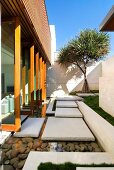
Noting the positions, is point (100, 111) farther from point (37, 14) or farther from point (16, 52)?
point (16, 52)

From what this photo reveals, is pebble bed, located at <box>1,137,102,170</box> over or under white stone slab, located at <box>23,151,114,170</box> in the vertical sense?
under

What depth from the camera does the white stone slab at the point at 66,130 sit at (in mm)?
5199

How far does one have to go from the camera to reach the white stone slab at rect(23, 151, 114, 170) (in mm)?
3691

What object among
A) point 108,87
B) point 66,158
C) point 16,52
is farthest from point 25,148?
point 108,87

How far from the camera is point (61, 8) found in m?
26.1

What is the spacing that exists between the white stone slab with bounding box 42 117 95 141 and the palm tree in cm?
1091

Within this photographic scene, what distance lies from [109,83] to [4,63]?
3.33 metres

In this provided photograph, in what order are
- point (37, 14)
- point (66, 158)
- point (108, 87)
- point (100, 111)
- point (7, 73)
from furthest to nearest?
1. point (100, 111)
2. point (7, 73)
3. point (108, 87)
4. point (37, 14)
5. point (66, 158)

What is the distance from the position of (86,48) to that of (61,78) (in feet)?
9.95

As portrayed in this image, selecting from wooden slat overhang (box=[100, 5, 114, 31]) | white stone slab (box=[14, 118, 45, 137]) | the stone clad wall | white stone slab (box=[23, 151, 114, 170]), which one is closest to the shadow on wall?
the stone clad wall

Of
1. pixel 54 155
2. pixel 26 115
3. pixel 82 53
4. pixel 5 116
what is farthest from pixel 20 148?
pixel 82 53

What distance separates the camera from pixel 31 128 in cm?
601

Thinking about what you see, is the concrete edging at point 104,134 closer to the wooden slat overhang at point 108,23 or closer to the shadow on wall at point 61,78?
the wooden slat overhang at point 108,23

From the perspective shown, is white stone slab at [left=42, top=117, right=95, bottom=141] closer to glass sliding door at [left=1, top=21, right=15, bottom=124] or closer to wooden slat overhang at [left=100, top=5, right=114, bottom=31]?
glass sliding door at [left=1, top=21, right=15, bottom=124]
